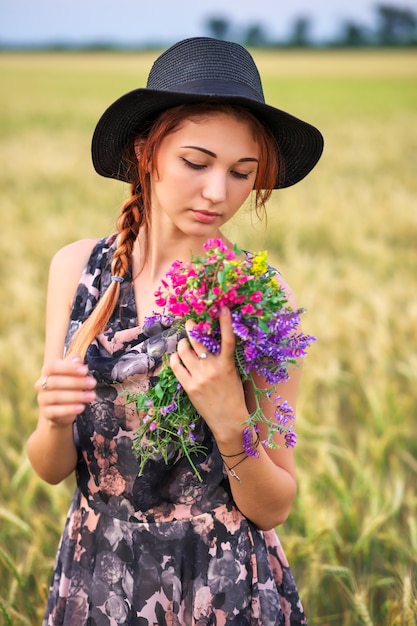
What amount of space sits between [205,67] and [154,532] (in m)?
0.93

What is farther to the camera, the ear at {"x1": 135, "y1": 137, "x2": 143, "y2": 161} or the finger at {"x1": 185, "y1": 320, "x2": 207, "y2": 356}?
the ear at {"x1": 135, "y1": 137, "x2": 143, "y2": 161}

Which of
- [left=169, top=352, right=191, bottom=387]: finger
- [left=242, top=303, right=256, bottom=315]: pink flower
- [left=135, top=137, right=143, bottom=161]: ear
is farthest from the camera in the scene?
[left=135, top=137, right=143, bottom=161]: ear

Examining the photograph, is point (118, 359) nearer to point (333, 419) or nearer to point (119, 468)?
point (119, 468)

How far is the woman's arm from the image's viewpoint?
139cm

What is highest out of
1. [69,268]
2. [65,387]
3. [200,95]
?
[200,95]

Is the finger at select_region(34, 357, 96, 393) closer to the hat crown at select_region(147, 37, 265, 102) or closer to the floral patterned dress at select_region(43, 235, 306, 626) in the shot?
the floral patterned dress at select_region(43, 235, 306, 626)

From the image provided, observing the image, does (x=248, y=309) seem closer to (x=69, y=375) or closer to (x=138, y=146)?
(x=69, y=375)

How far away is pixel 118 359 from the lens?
60.1 inches

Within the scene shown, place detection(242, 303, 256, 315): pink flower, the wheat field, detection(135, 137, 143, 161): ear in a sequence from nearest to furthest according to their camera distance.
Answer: detection(242, 303, 256, 315): pink flower
detection(135, 137, 143, 161): ear
the wheat field

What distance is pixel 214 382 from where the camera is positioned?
4.44 feet

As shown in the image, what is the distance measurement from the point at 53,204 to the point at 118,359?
7386 mm

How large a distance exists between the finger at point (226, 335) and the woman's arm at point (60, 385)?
25 cm

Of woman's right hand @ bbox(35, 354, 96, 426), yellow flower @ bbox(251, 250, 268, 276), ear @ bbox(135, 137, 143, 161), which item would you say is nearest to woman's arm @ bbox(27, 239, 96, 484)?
woman's right hand @ bbox(35, 354, 96, 426)

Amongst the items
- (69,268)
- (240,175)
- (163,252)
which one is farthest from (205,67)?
(69,268)
